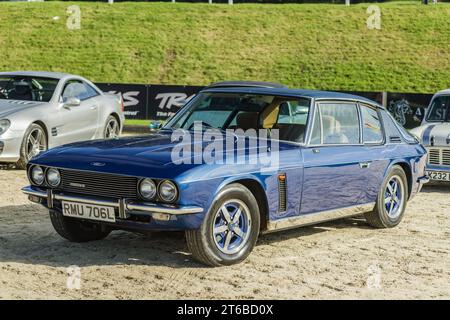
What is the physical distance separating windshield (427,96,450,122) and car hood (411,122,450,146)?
23cm

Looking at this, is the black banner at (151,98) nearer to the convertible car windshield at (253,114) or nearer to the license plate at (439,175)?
the license plate at (439,175)

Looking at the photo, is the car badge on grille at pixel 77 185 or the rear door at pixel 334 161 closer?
the car badge on grille at pixel 77 185

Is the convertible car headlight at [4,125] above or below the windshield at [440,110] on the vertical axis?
below

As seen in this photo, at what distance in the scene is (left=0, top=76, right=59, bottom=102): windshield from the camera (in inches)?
521

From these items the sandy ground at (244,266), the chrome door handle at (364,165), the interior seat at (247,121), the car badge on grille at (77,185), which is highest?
the interior seat at (247,121)

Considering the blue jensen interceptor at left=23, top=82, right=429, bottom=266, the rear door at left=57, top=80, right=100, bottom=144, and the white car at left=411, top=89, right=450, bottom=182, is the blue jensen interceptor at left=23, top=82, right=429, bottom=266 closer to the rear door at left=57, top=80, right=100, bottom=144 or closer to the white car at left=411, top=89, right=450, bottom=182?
the white car at left=411, top=89, right=450, bottom=182

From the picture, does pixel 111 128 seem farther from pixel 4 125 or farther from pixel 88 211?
pixel 88 211

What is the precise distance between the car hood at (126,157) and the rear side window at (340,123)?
1.22 m

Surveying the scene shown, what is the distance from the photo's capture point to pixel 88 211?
6523 mm

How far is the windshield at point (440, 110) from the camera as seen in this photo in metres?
12.8

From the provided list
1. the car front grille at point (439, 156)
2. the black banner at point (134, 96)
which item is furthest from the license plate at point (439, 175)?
the black banner at point (134, 96)

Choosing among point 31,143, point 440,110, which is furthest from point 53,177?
point 440,110
